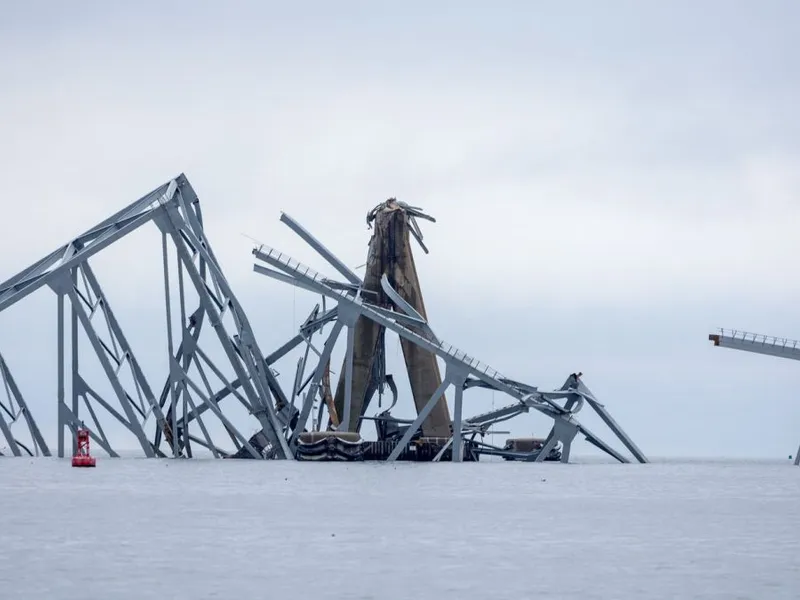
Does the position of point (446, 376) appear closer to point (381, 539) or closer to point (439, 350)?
point (439, 350)

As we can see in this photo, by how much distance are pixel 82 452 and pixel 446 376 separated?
21.6 metres

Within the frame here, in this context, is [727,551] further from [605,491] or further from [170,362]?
[170,362]

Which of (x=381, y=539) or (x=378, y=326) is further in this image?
(x=378, y=326)

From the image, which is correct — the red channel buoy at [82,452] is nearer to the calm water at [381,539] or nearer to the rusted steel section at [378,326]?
the calm water at [381,539]

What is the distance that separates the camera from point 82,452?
9056 cm

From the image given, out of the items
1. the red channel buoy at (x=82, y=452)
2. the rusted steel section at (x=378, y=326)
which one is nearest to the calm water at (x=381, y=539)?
the red channel buoy at (x=82, y=452)

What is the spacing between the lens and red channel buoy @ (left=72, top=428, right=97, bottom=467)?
8644 centimetres

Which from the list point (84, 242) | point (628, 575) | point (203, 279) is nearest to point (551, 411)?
point (203, 279)

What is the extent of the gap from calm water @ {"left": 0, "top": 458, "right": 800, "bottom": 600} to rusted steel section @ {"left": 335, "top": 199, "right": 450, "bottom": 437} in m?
22.2

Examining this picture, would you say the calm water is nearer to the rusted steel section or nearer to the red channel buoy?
the red channel buoy

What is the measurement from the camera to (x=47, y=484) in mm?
78000

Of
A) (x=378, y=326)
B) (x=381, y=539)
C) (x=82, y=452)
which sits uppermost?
(x=378, y=326)

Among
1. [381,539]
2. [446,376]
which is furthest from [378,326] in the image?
[381,539]

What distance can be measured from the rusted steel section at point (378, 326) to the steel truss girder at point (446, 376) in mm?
4693
